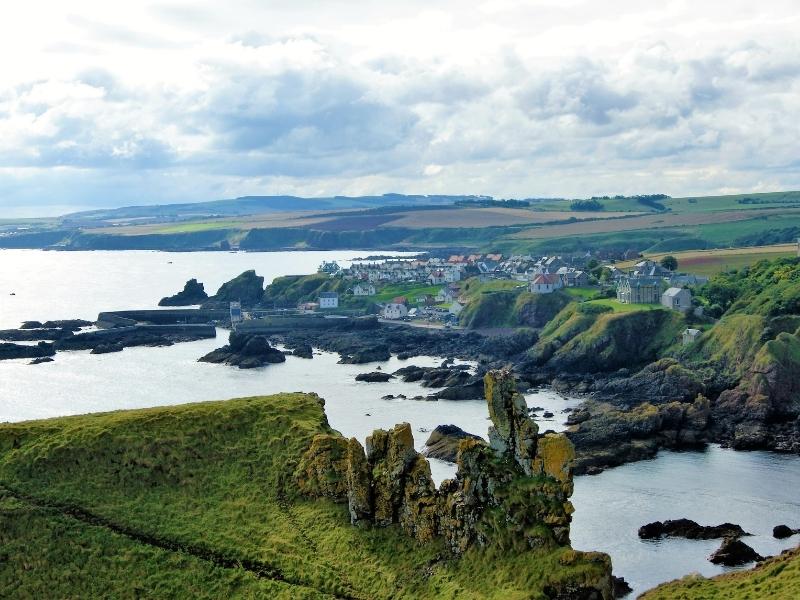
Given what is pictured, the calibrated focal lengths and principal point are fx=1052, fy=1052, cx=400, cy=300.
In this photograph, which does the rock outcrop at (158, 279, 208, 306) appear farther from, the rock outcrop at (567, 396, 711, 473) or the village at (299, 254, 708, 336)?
the rock outcrop at (567, 396, 711, 473)

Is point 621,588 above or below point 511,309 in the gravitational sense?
below

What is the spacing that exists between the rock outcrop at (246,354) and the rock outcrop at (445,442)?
41192mm

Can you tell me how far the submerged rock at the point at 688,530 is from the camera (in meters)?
51.8

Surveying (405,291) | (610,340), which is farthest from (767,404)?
(405,291)

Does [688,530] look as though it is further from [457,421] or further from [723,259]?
[723,259]

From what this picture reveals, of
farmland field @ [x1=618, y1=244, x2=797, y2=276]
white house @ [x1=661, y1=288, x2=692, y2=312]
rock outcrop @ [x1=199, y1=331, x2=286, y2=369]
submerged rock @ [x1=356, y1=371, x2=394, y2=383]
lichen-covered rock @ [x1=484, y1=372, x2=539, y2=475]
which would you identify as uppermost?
lichen-covered rock @ [x1=484, y1=372, x2=539, y2=475]

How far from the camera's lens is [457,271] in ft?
596

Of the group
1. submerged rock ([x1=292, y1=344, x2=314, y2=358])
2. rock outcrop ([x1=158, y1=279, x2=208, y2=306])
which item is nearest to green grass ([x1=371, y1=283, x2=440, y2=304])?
rock outcrop ([x1=158, y1=279, x2=208, y2=306])

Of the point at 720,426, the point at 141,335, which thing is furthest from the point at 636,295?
the point at 141,335

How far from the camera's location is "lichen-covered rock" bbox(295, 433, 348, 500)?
1518 inches

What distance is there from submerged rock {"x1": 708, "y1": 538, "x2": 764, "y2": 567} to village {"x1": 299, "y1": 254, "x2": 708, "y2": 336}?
58.9 m

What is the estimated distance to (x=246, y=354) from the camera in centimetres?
11188

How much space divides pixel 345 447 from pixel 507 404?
22.2 ft

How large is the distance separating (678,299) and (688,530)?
60.8 metres
